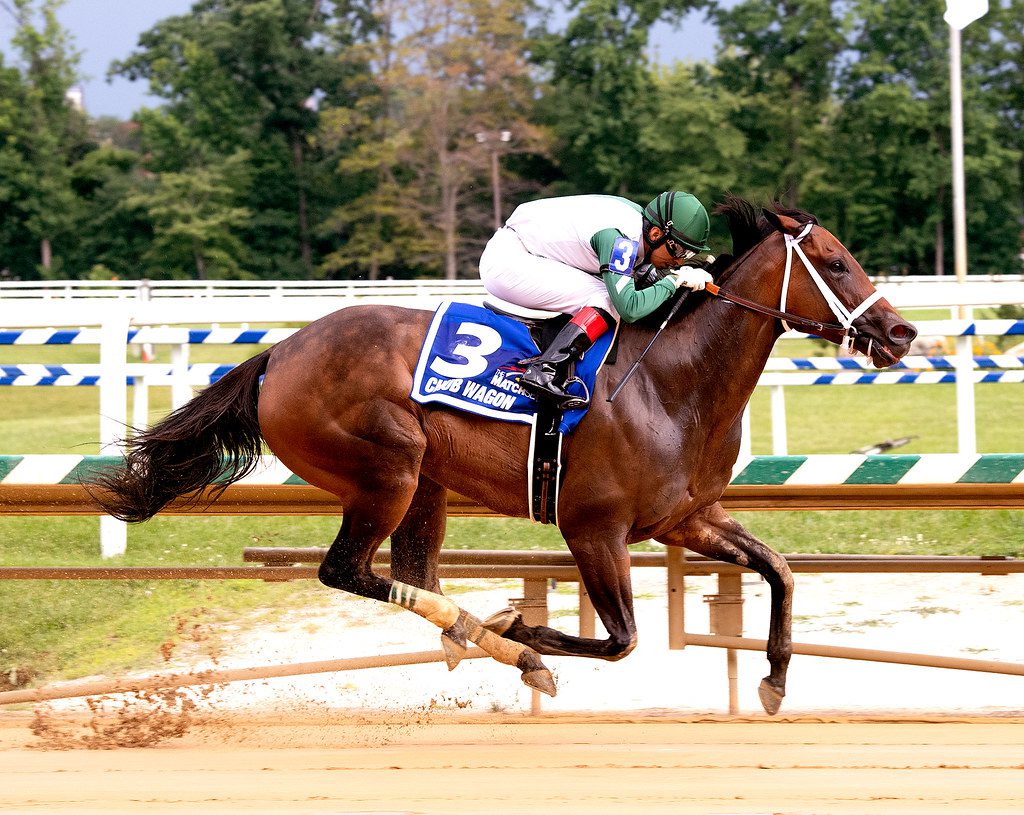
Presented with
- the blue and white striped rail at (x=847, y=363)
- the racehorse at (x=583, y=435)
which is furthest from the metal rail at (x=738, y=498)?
the blue and white striped rail at (x=847, y=363)

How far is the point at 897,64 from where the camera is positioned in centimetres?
4744

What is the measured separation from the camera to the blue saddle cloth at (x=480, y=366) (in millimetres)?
4523

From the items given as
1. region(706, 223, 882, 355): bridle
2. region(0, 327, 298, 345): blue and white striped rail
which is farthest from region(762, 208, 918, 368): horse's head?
region(0, 327, 298, 345): blue and white striped rail

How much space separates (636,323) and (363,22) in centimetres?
5207

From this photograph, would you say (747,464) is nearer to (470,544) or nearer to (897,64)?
(470,544)

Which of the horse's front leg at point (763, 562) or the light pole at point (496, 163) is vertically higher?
the light pole at point (496, 163)

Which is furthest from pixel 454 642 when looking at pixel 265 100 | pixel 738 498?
pixel 265 100

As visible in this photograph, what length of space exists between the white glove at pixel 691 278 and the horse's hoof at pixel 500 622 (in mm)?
1357

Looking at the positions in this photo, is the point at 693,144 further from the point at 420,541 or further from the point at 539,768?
the point at 539,768

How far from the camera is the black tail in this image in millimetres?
4824

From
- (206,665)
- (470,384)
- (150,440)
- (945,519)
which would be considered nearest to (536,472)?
(470,384)

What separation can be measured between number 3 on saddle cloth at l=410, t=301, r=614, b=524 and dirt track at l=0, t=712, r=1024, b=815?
0.87 m

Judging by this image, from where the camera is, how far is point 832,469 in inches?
198

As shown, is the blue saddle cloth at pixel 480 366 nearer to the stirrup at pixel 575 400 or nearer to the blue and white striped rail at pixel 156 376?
the stirrup at pixel 575 400
